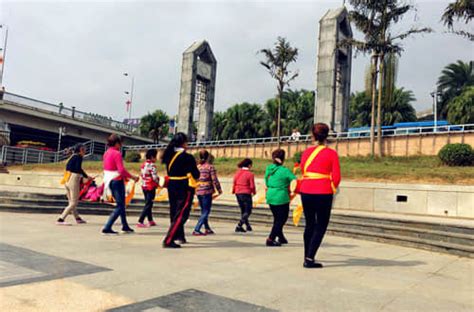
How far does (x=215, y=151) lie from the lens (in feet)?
121

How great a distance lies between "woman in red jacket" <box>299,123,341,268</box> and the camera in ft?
17.0

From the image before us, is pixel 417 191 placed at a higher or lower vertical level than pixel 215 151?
lower

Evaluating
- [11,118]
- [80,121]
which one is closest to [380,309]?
[11,118]

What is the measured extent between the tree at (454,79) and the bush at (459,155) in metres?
33.6

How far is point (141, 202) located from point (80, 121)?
3462 cm

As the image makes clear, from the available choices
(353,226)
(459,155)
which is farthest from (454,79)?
(353,226)

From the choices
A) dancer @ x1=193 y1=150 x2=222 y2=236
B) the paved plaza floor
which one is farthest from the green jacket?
dancer @ x1=193 y1=150 x2=222 y2=236

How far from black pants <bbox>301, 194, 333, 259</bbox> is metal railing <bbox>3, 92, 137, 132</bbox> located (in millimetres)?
38683

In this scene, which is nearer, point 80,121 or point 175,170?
point 175,170

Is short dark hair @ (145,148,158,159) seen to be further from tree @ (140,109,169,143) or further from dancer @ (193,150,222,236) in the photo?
tree @ (140,109,169,143)

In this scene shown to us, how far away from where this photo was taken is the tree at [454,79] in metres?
46.6

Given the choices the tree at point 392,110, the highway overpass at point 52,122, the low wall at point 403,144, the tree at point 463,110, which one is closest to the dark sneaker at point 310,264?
the low wall at point 403,144

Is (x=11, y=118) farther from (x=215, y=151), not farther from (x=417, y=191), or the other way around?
(x=417, y=191)

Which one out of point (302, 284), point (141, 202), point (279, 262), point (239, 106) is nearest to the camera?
point (302, 284)
